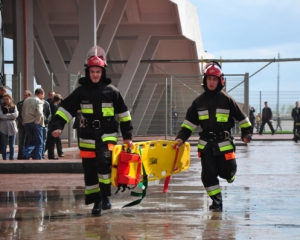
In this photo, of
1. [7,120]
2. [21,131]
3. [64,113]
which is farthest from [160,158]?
[21,131]

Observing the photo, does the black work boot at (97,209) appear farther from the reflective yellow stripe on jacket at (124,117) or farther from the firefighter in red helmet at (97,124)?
the reflective yellow stripe on jacket at (124,117)

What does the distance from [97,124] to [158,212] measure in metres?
1.20

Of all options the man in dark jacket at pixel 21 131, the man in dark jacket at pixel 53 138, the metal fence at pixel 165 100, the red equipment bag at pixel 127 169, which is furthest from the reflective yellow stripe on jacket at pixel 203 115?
the metal fence at pixel 165 100

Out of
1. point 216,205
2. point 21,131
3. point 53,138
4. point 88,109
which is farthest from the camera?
point 53,138

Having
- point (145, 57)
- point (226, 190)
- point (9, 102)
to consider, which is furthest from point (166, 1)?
point (226, 190)

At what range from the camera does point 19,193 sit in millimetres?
10352

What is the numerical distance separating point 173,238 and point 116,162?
1823 millimetres

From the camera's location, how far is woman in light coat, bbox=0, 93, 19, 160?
15.5 meters

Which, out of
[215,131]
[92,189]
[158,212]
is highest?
[215,131]

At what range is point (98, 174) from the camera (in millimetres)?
8141

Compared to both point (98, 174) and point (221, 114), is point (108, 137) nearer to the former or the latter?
point (98, 174)

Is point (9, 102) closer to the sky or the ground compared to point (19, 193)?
closer to the sky

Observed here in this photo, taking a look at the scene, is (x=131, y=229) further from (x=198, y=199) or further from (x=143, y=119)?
(x=143, y=119)

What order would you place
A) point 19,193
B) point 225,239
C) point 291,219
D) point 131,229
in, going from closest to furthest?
point 225,239 → point 131,229 → point 291,219 → point 19,193
